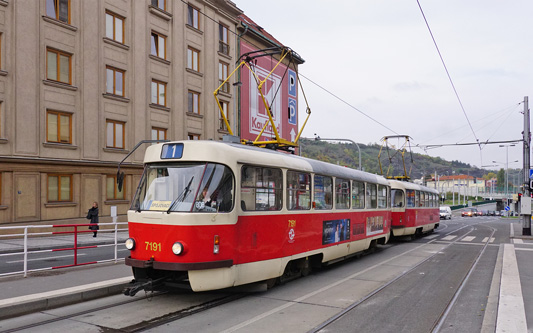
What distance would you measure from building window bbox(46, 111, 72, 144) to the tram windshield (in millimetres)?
16397

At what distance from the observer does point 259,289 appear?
8.77m

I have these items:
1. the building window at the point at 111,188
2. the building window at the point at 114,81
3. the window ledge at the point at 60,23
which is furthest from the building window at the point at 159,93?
the window ledge at the point at 60,23

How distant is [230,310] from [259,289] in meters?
1.40

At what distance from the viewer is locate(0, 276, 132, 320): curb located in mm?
6816

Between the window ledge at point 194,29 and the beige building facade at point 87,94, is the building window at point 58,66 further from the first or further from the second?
the window ledge at point 194,29

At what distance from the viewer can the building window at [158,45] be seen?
28125 mm

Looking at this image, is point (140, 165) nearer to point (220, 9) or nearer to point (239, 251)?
point (220, 9)

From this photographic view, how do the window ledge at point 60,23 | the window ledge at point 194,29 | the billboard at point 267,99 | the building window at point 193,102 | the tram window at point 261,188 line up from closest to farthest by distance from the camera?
the tram window at point 261,188
the window ledge at point 60,23
the window ledge at point 194,29
the building window at point 193,102
the billboard at point 267,99

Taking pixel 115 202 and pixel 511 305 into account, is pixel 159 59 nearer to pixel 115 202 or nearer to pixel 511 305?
pixel 115 202

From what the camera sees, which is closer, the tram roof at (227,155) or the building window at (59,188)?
the tram roof at (227,155)

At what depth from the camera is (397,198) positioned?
67.2 ft

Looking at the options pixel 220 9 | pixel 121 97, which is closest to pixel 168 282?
pixel 121 97

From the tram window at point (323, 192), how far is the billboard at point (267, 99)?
21.1 m

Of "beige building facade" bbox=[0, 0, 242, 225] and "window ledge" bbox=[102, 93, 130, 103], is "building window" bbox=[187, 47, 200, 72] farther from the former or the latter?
"window ledge" bbox=[102, 93, 130, 103]
